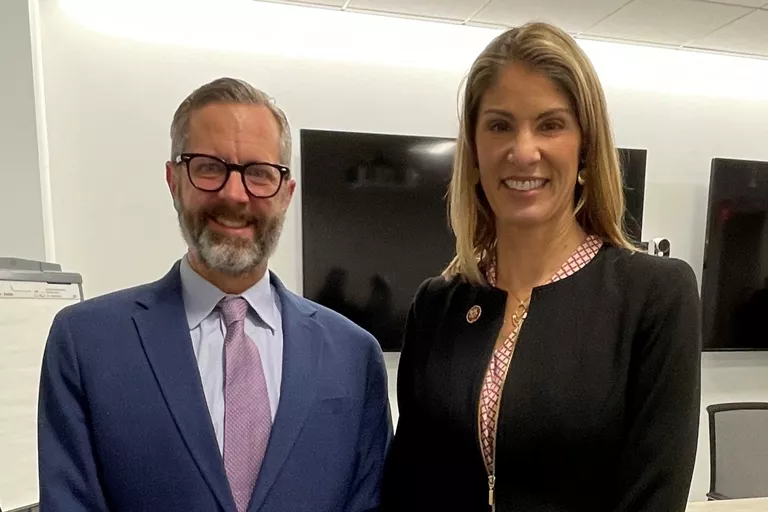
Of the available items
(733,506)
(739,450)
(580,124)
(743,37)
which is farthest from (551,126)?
(743,37)

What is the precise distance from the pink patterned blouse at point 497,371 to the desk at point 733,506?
1386 millimetres

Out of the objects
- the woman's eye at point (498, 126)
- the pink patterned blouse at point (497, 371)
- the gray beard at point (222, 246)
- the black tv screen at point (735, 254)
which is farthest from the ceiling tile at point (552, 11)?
the gray beard at point (222, 246)

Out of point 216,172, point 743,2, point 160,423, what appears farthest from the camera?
point 743,2

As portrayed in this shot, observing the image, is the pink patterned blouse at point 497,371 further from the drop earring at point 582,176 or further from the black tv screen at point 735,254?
the black tv screen at point 735,254

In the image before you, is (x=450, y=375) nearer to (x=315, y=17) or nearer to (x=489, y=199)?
(x=489, y=199)

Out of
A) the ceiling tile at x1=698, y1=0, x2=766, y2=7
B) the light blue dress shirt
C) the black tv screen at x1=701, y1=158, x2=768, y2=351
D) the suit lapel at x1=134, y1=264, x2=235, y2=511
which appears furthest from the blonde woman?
the black tv screen at x1=701, y1=158, x2=768, y2=351

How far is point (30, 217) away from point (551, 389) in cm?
223

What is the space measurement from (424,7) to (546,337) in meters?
2.32

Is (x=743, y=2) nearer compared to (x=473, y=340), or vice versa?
(x=473, y=340)

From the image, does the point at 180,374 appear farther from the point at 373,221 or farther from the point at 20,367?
the point at 373,221

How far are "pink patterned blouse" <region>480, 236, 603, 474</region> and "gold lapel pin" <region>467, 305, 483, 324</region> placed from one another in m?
0.08

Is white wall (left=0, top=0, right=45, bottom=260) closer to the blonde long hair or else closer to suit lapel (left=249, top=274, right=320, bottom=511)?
suit lapel (left=249, top=274, right=320, bottom=511)

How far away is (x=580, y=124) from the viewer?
4.06 feet

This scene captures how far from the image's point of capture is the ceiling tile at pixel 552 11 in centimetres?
306
